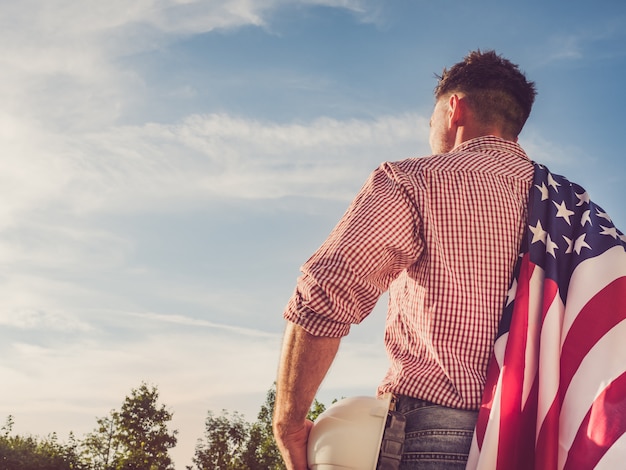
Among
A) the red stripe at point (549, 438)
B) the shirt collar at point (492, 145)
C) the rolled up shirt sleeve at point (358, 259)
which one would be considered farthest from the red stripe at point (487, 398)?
the shirt collar at point (492, 145)

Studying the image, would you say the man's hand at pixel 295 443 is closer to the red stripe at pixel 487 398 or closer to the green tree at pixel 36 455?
the red stripe at pixel 487 398

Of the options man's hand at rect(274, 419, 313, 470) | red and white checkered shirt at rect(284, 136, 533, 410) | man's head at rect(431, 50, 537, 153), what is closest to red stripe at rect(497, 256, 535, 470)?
red and white checkered shirt at rect(284, 136, 533, 410)

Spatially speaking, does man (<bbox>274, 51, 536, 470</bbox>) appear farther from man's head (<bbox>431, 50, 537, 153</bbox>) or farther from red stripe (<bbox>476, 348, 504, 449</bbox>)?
man's head (<bbox>431, 50, 537, 153</bbox>)

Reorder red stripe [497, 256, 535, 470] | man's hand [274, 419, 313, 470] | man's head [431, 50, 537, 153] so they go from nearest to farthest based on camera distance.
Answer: red stripe [497, 256, 535, 470] → man's hand [274, 419, 313, 470] → man's head [431, 50, 537, 153]

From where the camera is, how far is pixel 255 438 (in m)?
70.4

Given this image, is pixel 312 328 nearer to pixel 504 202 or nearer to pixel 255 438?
pixel 504 202

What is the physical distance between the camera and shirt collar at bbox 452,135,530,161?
3.65 metres

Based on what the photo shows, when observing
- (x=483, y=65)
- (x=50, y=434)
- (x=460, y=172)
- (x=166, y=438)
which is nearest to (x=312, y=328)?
(x=460, y=172)

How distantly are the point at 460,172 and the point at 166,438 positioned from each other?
68906 millimetres

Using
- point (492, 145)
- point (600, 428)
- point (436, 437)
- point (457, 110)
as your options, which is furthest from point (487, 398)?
point (457, 110)

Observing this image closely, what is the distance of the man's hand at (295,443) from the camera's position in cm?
313

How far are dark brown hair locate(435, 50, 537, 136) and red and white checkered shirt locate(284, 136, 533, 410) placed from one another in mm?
659

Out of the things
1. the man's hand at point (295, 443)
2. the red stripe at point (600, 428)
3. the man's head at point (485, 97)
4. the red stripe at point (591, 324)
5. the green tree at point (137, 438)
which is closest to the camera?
the red stripe at point (600, 428)

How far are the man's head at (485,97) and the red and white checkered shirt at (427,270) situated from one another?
0.63 meters
